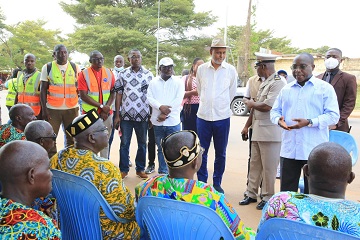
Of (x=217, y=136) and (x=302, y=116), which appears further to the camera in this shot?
(x=217, y=136)

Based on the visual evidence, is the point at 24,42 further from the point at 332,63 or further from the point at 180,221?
the point at 180,221

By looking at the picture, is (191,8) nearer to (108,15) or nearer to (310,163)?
(108,15)

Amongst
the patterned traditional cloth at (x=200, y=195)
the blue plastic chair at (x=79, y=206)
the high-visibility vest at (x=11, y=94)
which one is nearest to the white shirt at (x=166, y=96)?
the blue plastic chair at (x=79, y=206)

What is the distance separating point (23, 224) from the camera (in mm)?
1370

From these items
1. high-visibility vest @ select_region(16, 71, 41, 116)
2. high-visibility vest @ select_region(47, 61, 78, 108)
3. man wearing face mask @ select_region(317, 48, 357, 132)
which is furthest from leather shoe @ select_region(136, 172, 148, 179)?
man wearing face mask @ select_region(317, 48, 357, 132)

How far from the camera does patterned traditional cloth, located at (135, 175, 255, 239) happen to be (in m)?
1.86

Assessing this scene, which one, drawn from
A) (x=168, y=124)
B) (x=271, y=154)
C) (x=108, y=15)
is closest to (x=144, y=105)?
(x=168, y=124)

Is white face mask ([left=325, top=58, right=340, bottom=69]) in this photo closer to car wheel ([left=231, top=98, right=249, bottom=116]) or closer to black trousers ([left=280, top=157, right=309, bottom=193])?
black trousers ([left=280, top=157, right=309, bottom=193])

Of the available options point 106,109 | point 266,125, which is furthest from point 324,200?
point 106,109

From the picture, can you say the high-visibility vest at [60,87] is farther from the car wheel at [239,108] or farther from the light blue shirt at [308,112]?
the car wheel at [239,108]

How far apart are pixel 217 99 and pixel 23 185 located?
10.2ft

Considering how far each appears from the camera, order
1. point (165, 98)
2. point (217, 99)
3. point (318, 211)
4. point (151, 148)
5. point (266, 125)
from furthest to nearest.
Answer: point (151, 148) < point (165, 98) < point (217, 99) < point (266, 125) < point (318, 211)

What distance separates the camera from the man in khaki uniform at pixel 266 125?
154 inches

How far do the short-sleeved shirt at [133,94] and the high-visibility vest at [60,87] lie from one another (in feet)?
2.53
